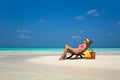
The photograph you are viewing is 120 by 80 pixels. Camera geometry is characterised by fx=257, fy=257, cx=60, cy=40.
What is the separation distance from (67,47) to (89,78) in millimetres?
8671

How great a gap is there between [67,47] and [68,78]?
865 centimetres

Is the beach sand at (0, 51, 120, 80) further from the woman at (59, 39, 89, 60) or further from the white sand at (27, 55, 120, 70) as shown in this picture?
the woman at (59, 39, 89, 60)

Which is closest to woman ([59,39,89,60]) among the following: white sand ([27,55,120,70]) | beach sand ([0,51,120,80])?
white sand ([27,55,120,70])

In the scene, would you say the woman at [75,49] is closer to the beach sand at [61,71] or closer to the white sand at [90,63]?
the white sand at [90,63]

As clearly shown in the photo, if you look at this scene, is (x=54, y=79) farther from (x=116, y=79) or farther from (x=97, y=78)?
(x=116, y=79)

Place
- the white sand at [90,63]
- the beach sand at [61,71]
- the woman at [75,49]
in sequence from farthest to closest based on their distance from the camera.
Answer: the woman at [75,49]
the white sand at [90,63]
the beach sand at [61,71]

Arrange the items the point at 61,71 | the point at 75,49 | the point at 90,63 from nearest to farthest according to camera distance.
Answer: the point at 61,71
the point at 90,63
the point at 75,49

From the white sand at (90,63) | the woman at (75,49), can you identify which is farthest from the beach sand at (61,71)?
the woman at (75,49)

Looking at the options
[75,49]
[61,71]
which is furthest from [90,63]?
[61,71]

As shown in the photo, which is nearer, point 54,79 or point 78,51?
point 54,79

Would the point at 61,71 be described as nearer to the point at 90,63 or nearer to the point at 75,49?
the point at 90,63

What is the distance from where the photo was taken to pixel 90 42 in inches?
701

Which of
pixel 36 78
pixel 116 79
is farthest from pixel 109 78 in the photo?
pixel 36 78

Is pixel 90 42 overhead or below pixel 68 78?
overhead
